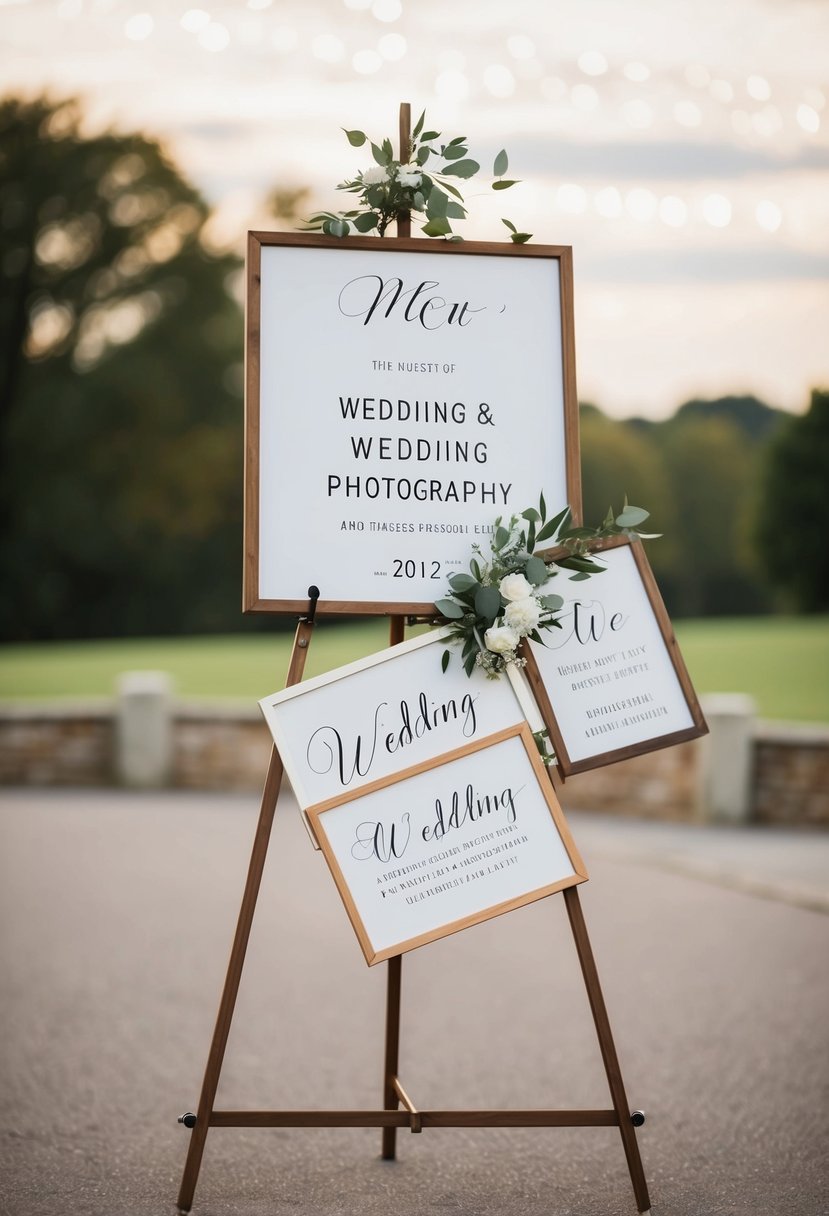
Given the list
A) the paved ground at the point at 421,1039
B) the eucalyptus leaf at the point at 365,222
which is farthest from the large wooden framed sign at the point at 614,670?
the paved ground at the point at 421,1039

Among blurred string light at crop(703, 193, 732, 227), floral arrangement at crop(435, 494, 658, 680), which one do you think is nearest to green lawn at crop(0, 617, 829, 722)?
blurred string light at crop(703, 193, 732, 227)

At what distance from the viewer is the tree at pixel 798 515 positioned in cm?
2431

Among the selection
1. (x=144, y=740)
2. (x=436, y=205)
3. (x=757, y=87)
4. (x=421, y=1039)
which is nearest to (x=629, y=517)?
(x=436, y=205)

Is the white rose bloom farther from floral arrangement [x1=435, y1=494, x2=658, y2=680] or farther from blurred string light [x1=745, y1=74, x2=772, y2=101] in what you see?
blurred string light [x1=745, y1=74, x2=772, y2=101]

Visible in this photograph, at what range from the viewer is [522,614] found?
2.73 meters

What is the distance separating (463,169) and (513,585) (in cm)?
93

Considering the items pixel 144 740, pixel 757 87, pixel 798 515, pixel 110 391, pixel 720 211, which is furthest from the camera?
pixel 110 391

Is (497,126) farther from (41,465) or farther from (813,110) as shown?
(41,465)

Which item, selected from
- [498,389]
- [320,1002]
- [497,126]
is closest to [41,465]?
[497,126]

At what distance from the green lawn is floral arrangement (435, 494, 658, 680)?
1435cm

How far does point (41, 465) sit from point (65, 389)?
1.84 m

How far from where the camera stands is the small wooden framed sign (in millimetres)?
2748

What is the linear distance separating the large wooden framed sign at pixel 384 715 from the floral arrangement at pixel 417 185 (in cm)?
91

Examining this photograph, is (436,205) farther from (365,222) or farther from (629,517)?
(629,517)
